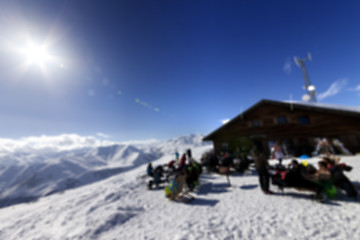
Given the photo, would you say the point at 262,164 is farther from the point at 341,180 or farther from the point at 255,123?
the point at 255,123

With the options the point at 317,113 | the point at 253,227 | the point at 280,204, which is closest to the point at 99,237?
the point at 253,227

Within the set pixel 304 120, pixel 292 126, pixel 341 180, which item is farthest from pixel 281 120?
pixel 341 180

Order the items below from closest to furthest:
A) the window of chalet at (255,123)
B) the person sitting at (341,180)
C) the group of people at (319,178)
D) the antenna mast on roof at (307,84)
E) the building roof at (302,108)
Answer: the person sitting at (341,180), the group of people at (319,178), the building roof at (302,108), the window of chalet at (255,123), the antenna mast on roof at (307,84)

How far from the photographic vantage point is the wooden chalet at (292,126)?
1307 centimetres

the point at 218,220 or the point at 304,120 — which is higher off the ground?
the point at 304,120

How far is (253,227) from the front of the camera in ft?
11.8

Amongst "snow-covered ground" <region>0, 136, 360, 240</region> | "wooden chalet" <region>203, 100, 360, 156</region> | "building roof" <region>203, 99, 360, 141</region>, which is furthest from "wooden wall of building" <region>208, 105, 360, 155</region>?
"snow-covered ground" <region>0, 136, 360, 240</region>

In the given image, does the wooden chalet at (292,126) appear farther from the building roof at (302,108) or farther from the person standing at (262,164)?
the person standing at (262,164)

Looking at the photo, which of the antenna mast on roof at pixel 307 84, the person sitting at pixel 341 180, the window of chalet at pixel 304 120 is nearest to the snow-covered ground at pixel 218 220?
the person sitting at pixel 341 180

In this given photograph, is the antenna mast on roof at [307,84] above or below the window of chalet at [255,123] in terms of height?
above

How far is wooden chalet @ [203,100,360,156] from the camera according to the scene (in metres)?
13.1

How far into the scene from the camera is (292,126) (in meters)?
14.9

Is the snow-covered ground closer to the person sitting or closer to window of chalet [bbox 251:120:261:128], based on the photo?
the person sitting

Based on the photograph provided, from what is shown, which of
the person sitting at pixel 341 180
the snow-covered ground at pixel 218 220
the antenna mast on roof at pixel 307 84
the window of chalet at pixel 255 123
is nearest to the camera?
the snow-covered ground at pixel 218 220
